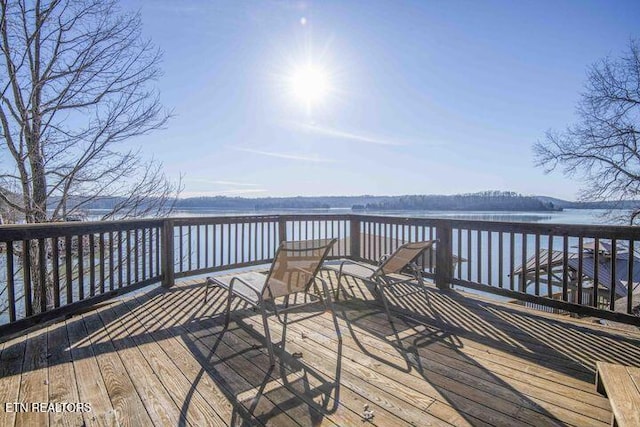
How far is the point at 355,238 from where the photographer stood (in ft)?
21.0

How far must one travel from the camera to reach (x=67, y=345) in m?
2.85

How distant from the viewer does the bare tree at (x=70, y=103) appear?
609 cm

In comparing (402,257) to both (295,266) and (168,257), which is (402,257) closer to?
(295,266)

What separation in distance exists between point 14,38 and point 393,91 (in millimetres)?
8470

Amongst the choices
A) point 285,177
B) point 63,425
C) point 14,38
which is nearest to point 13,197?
point 14,38

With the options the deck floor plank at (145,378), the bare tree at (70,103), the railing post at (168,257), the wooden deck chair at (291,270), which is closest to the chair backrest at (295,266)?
the wooden deck chair at (291,270)

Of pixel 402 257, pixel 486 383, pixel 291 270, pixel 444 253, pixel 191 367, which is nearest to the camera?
pixel 486 383

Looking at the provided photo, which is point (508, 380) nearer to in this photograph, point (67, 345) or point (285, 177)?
point (67, 345)

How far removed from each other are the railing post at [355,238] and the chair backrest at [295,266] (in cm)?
323

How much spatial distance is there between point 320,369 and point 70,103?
7495 millimetres

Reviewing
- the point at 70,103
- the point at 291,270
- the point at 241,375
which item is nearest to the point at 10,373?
the point at 241,375

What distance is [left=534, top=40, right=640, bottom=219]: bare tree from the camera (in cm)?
1192

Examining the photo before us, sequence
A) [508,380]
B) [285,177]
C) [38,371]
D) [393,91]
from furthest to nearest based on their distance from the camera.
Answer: [285,177], [393,91], [38,371], [508,380]

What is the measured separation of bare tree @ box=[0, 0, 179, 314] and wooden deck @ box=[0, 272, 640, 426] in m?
4.37
